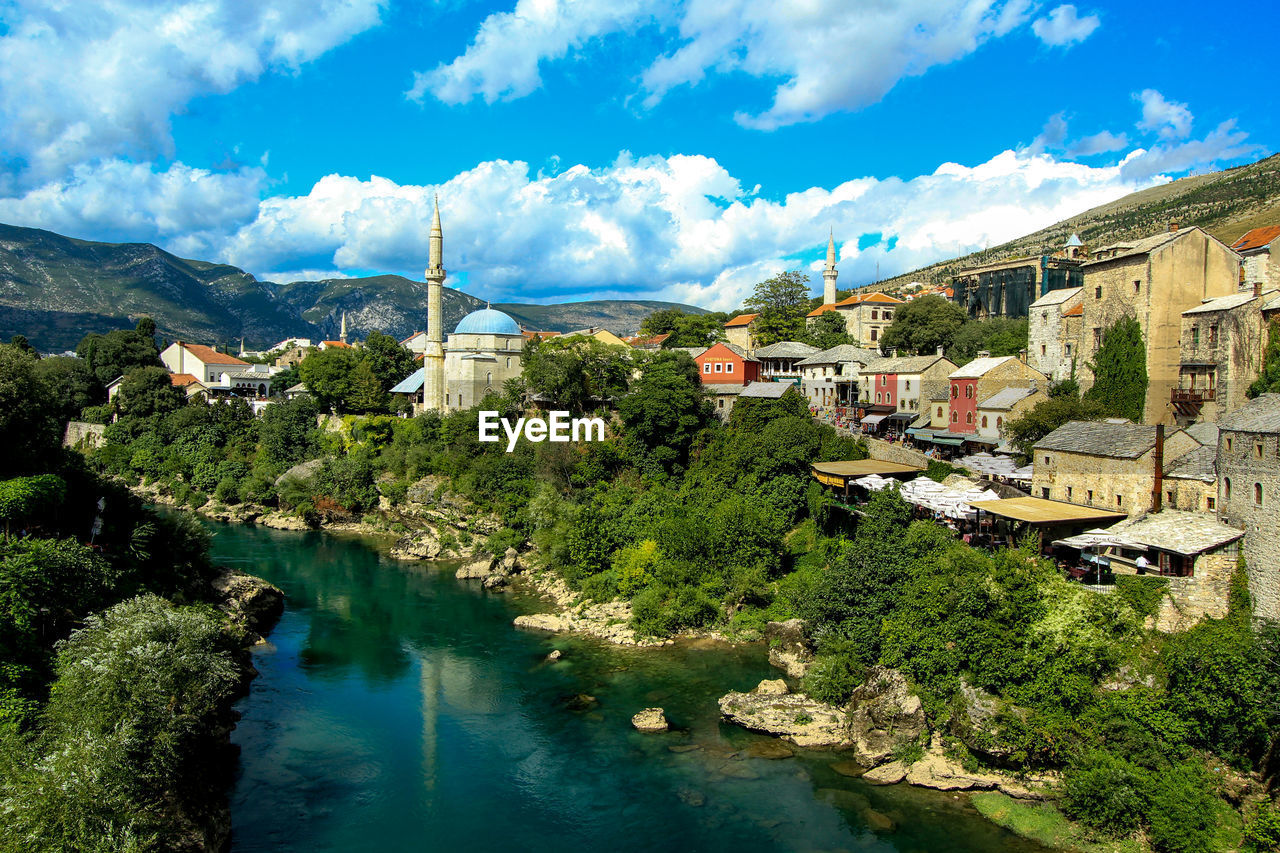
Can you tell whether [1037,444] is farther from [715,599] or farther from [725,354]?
[725,354]

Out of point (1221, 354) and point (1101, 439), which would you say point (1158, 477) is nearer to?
point (1101, 439)

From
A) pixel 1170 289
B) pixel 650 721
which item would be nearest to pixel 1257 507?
pixel 1170 289

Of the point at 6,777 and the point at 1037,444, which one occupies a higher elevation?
the point at 1037,444

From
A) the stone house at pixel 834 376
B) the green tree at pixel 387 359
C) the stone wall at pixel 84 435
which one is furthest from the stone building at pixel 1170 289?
the stone wall at pixel 84 435

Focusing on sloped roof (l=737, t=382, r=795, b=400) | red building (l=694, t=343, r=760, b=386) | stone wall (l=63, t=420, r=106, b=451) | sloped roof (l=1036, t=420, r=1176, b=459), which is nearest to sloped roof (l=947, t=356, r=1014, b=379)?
sloped roof (l=1036, t=420, r=1176, b=459)

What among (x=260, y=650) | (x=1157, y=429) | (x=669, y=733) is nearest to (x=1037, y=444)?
(x=1157, y=429)
